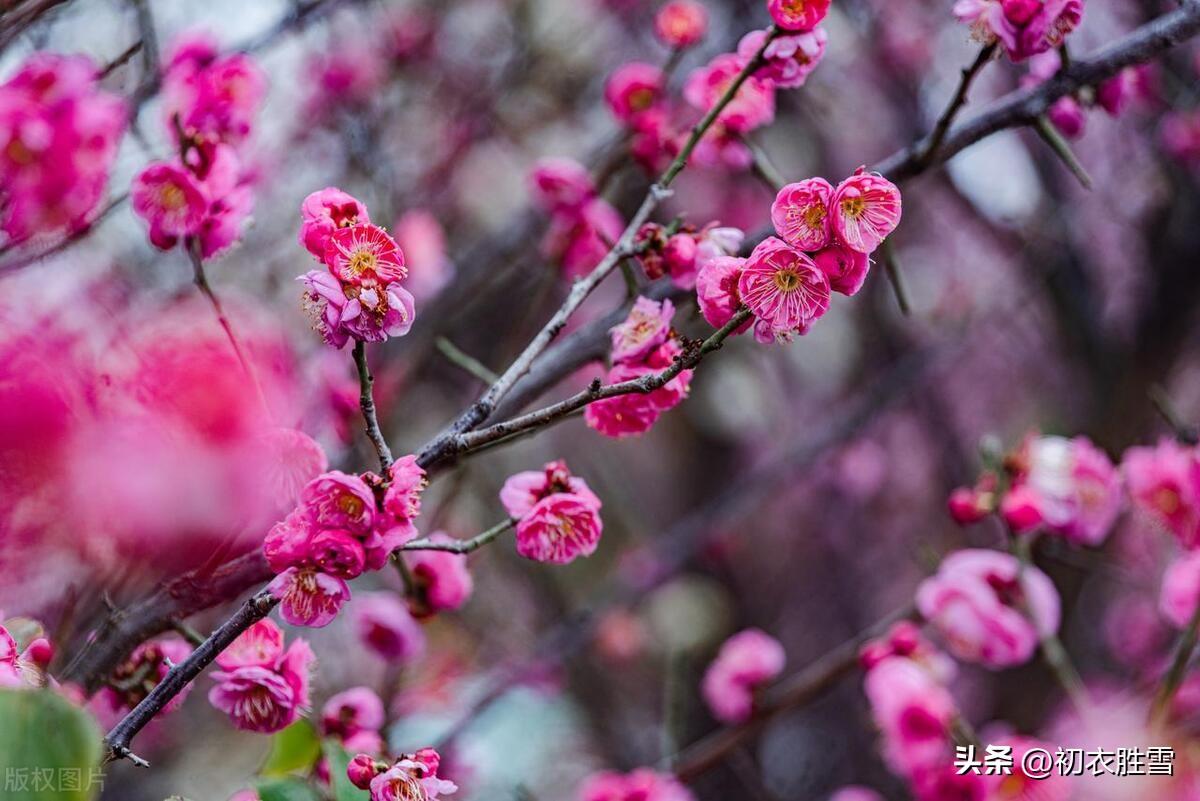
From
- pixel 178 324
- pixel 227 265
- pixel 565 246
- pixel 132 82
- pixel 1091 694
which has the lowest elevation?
pixel 1091 694

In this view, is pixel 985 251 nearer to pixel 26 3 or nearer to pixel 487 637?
pixel 487 637

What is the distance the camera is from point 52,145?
1153mm

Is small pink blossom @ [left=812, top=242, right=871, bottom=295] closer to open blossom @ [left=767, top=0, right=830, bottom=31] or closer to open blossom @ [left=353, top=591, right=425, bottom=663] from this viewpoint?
open blossom @ [left=767, top=0, right=830, bottom=31]

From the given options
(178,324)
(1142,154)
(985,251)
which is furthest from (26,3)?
(985,251)

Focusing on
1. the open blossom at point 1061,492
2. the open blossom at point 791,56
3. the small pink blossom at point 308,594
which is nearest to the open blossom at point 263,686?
the small pink blossom at point 308,594

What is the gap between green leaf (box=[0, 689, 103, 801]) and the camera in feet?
1.93

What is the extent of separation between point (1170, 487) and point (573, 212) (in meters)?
1.01

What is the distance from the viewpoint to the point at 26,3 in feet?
3.54

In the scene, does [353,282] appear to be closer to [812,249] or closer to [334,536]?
[334,536]

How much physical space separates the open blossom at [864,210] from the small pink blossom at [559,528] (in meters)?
0.33

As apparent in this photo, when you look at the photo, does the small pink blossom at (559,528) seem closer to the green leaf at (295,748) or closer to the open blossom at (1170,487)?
the green leaf at (295,748)

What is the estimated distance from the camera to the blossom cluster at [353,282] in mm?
797

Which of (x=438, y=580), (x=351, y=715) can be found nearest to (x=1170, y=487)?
(x=438, y=580)

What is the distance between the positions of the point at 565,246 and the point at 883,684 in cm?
83
